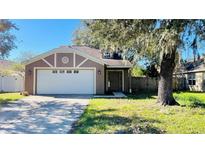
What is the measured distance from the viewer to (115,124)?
7.86 metres

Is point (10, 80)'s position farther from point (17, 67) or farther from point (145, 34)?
point (145, 34)

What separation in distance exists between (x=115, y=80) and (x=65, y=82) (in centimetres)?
486

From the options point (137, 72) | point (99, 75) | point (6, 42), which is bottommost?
point (99, 75)

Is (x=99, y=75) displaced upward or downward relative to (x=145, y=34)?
downward

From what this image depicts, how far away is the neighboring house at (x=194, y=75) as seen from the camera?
21938 millimetres

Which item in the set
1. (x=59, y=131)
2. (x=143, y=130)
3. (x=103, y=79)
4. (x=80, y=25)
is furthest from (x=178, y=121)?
(x=103, y=79)

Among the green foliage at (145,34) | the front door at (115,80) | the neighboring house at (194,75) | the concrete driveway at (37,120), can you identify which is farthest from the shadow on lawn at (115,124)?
the neighboring house at (194,75)

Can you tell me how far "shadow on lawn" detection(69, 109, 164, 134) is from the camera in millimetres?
7039

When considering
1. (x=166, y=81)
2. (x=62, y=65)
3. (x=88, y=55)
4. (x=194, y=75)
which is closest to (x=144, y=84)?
(x=194, y=75)

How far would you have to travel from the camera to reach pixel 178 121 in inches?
324

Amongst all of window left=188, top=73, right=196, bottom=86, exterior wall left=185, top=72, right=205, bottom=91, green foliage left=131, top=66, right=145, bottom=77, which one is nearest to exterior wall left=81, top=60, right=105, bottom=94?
green foliage left=131, top=66, right=145, bottom=77

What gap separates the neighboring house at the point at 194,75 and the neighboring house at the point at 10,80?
41.2ft
